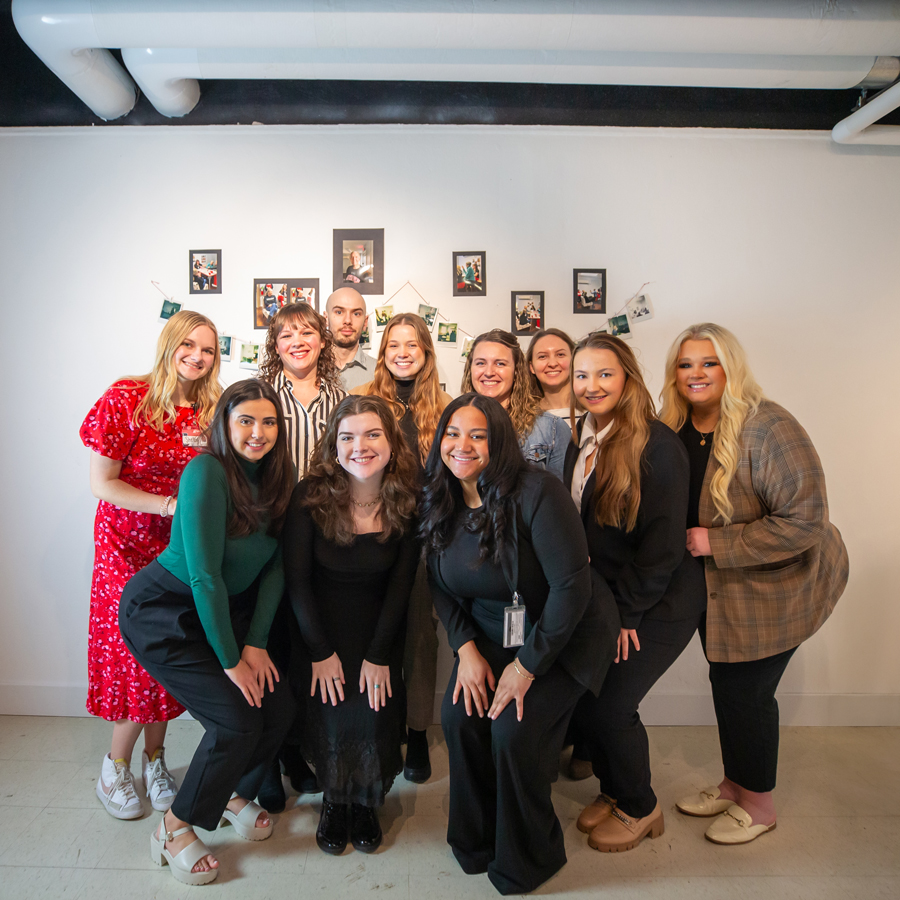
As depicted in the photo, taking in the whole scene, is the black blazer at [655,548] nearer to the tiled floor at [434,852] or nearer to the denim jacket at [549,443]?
the denim jacket at [549,443]

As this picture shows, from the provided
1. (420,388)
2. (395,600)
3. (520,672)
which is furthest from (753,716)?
(420,388)

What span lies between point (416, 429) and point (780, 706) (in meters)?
2.12

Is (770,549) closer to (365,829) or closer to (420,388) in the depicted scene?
(420,388)

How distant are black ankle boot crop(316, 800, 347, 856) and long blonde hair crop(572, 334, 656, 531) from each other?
123cm

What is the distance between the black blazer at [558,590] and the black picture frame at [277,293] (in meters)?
1.48

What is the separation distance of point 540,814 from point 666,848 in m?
0.52

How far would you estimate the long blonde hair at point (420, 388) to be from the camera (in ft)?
7.32

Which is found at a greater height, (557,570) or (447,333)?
(447,333)

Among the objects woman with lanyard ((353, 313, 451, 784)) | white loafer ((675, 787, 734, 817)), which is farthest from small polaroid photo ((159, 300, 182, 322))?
white loafer ((675, 787, 734, 817))

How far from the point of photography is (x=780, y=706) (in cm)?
269

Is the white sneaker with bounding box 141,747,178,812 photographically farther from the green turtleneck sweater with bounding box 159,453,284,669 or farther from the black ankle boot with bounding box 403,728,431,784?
the black ankle boot with bounding box 403,728,431,784

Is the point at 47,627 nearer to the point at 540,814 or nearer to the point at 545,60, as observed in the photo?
the point at 540,814

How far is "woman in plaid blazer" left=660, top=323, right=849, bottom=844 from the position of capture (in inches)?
71.0

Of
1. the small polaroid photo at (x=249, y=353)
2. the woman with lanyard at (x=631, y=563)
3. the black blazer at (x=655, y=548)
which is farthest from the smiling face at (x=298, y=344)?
the black blazer at (x=655, y=548)
